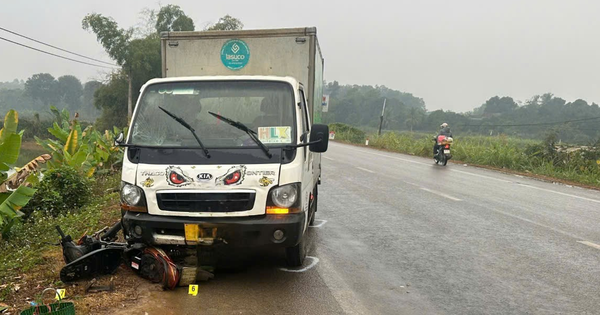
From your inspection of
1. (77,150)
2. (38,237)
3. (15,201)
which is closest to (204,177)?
(15,201)

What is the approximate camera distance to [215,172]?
4.08 meters

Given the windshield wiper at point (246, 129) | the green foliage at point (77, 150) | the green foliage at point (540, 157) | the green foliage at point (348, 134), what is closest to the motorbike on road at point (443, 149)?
the green foliage at point (540, 157)

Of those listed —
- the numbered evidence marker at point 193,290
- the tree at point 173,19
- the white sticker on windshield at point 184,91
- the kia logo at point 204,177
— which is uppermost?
the tree at point 173,19

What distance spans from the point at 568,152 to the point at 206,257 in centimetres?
1698

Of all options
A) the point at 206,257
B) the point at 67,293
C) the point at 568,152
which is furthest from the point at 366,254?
the point at 568,152

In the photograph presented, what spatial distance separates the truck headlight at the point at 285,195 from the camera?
4141 millimetres

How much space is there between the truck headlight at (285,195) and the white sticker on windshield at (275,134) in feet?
1.77

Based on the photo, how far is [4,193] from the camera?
6.46 m

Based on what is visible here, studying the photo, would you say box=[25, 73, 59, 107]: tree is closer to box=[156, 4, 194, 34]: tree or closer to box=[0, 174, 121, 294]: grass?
box=[156, 4, 194, 34]: tree

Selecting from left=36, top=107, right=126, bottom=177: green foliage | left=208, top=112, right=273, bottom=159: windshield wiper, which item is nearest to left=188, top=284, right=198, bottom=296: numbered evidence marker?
left=208, top=112, right=273, bottom=159: windshield wiper

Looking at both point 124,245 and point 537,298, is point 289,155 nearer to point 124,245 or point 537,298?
point 124,245

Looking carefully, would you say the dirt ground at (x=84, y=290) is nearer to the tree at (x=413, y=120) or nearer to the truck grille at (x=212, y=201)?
the truck grille at (x=212, y=201)

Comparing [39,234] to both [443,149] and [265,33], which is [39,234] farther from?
[443,149]

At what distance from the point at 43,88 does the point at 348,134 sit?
84891mm
